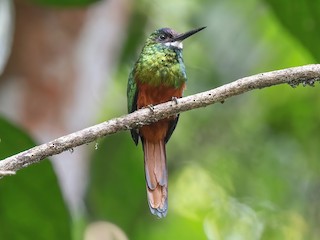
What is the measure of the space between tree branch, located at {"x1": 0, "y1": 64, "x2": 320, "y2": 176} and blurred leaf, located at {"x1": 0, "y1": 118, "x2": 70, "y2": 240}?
1.49 feet

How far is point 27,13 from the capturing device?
275 centimetres

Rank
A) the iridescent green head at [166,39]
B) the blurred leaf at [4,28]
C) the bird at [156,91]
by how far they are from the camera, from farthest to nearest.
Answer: the iridescent green head at [166,39] < the bird at [156,91] < the blurred leaf at [4,28]

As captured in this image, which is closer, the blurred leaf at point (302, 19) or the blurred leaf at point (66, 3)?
the blurred leaf at point (302, 19)

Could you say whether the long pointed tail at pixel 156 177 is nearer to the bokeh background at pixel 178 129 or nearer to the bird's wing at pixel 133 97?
the bird's wing at pixel 133 97

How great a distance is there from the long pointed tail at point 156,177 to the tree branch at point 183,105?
45 centimetres

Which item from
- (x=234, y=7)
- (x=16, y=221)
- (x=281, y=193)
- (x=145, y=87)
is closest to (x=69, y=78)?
(x=145, y=87)

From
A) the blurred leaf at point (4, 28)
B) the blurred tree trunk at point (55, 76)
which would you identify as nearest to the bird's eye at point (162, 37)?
the blurred tree trunk at point (55, 76)

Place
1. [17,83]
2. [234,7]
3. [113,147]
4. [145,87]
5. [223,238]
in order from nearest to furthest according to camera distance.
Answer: [145,87]
[17,83]
[113,147]
[234,7]
[223,238]

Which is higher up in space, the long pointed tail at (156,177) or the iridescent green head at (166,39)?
the iridescent green head at (166,39)

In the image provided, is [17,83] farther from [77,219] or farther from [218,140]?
[218,140]

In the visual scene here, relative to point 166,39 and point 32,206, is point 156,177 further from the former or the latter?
point 166,39

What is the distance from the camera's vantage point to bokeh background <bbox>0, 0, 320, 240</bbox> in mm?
2066

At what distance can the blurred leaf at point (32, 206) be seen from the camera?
6.55ft

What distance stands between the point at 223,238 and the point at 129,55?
1061 millimetres
